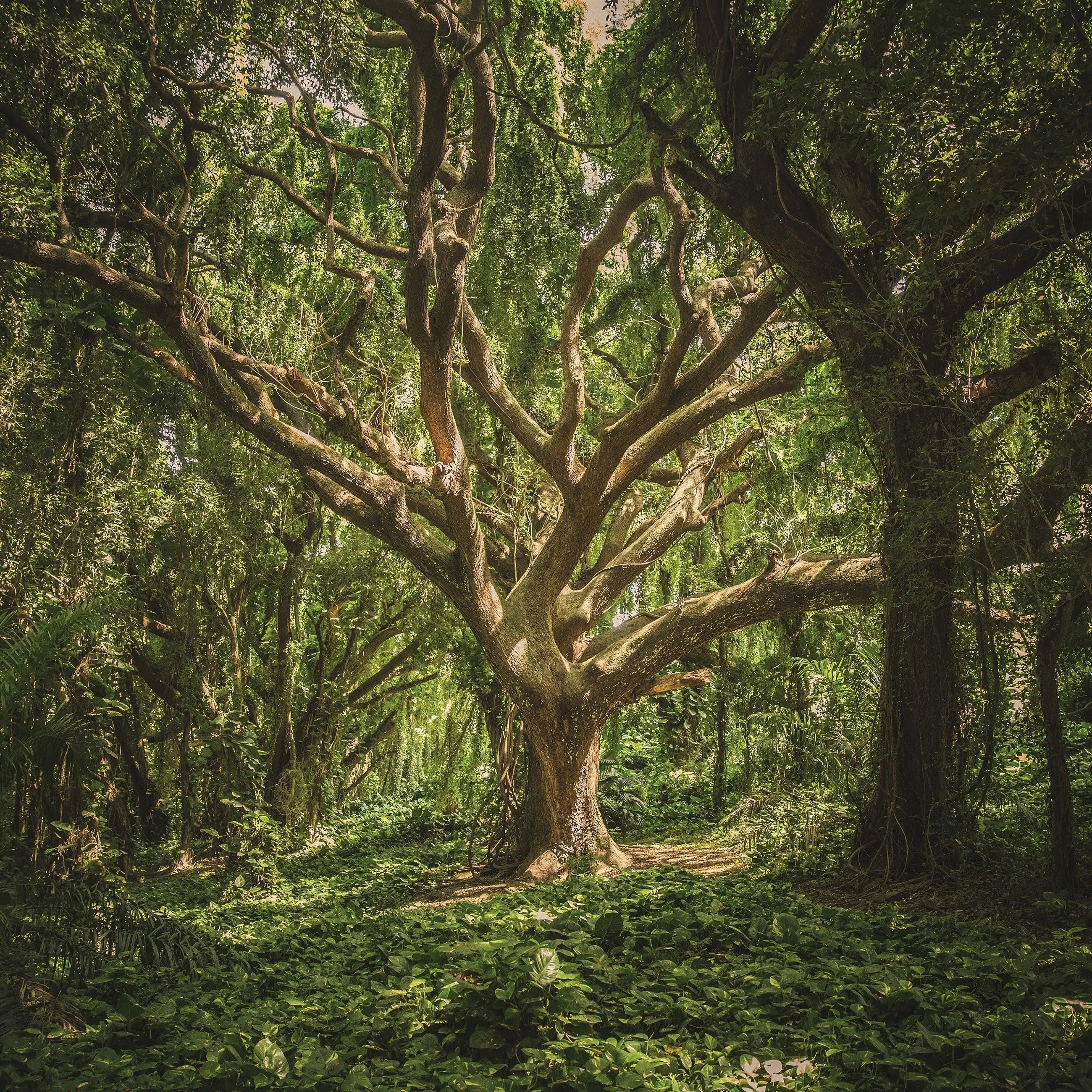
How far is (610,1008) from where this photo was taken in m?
2.87

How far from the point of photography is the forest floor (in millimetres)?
2330

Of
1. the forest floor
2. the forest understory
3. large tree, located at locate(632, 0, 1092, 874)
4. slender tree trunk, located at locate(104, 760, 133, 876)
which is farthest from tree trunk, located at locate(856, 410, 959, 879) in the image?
slender tree trunk, located at locate(104, 760, 133, 876)

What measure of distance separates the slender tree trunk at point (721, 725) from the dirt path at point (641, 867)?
2.17 metres

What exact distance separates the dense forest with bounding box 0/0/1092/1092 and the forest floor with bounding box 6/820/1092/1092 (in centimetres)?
3

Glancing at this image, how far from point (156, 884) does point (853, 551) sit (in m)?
7.31

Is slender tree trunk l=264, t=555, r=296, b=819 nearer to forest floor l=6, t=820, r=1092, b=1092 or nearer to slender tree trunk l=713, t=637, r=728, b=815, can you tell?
slender tree trunk l=713, t=637, r=728, b=815

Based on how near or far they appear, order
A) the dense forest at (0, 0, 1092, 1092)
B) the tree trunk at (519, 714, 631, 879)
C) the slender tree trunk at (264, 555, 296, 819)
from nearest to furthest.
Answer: the dense forest at (0, 0, 1092, 1092) → the tree trunk at (519, 714, 631, 879) → the slender tree trunk at (264, 555, 296, 819)

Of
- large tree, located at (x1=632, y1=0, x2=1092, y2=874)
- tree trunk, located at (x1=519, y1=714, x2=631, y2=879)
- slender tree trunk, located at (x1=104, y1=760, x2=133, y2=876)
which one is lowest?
slender tree trunk, located at (x1=104, y1=760, x2=133, y2=876)

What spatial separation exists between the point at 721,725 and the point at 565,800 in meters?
4.01

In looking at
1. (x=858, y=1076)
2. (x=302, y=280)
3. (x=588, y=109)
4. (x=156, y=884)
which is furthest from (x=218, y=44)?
(x=156, y=884)

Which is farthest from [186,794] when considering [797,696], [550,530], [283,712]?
[797,696]

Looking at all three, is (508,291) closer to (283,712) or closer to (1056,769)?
(1056,769)

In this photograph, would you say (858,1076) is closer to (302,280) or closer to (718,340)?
(718,340)

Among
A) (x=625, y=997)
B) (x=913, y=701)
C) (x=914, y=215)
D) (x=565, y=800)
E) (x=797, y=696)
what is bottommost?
(x=625, y=997)
